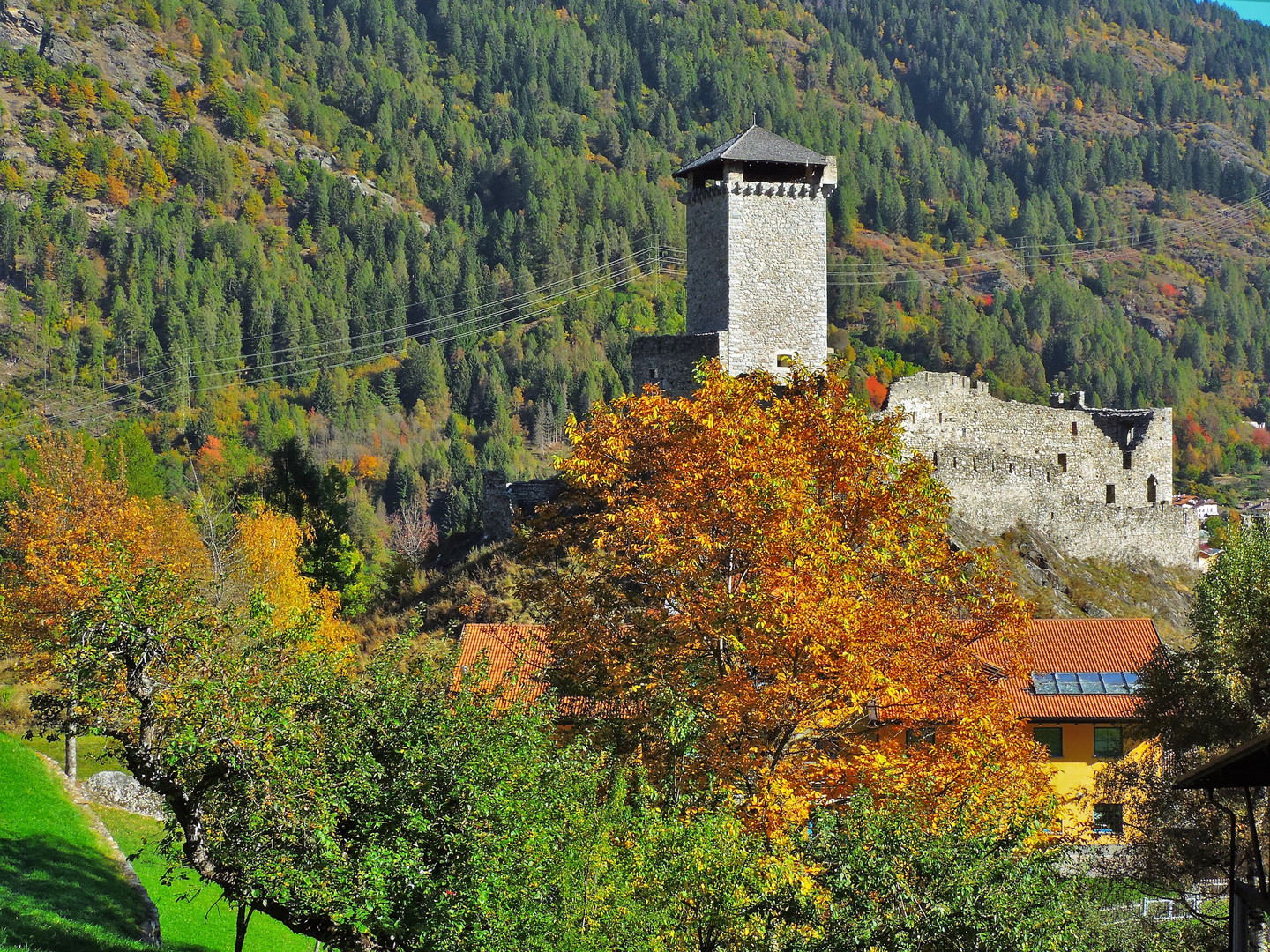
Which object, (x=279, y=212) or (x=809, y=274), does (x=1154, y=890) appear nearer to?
(x=809, y=274)

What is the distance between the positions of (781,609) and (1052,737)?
17.5 m

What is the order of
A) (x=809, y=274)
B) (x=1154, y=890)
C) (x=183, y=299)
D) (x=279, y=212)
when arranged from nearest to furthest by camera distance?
1. (x=1154, y=890)
2. (x=809, y=274)
3. (x=183, y=299)
4. (x=279, y=212)

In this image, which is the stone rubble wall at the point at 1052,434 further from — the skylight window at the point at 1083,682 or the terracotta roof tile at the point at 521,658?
the terracotta roof tile at the point at 521,658

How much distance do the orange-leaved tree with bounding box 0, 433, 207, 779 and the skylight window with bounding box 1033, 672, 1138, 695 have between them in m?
21.6

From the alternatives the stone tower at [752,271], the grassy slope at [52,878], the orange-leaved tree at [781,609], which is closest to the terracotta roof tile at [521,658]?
the orange-leaved tree at [781,609]

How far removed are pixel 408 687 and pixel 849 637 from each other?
7.76 meters

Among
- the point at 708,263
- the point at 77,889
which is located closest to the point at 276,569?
the point at 708,263

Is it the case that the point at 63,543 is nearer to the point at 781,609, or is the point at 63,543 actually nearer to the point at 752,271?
the point at 781,609

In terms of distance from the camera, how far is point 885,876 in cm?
1630

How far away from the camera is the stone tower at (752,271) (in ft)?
159

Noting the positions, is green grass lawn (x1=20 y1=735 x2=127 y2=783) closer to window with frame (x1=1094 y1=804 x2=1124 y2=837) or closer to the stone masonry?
window with frame (x1=1094 y1=804 x2=1124 y2=837)

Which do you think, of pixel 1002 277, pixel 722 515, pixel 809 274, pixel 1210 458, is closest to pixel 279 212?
pixel 1002 277

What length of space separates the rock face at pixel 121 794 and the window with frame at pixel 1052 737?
2138 centimetres

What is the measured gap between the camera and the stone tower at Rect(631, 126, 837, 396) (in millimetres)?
48375
